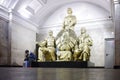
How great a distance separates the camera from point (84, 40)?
422 inches

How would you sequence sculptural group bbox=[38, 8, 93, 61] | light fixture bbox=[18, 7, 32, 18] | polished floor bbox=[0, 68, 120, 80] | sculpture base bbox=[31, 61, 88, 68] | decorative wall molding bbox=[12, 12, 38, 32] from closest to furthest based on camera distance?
polished floor bbox=[0, 68, 120, 80] → sculpture base bbox=[31, 61, 88, 68] → sculptural group bbox=[38, 8, 93, 61] → decorative wall molding bbox=[12, 12, 38, 32] → light fixture bbox=[18, 7, 32, 18]

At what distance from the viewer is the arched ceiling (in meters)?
10.8

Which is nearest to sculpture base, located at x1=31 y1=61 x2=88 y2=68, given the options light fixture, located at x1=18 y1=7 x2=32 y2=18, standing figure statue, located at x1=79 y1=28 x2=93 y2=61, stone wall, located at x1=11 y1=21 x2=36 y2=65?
standing figure statue, located at x1=79 y1=28 x2=93 y2=61

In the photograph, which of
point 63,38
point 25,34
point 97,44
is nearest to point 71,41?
point 63,38

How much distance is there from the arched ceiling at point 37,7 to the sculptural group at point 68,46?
86.4 inches

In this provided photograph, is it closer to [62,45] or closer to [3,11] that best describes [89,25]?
[62,45]

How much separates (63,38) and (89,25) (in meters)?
2.62

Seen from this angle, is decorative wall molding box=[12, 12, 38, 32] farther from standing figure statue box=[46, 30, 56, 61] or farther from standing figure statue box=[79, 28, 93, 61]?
standing figure statue box=[79, 28, 93, 61]

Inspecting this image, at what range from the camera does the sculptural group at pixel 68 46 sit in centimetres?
1035

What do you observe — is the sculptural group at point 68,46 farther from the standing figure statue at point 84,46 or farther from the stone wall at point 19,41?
the stone wall at point 19,41

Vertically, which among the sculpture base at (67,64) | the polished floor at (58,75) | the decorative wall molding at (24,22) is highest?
the decorative wall molding at (24,22)

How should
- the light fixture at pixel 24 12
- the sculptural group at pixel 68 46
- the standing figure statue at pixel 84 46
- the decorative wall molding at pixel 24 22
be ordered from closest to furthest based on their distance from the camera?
1. the standing figure statue at pixel 84 46
2. the sculptural group at pixel 68 46
3. the decorative wall molding at pixel 24 22
4. the light fixture at pixel 24 12

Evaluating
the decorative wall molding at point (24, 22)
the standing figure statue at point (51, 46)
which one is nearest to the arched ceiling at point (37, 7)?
the decorative wall molding at point (24, 22)

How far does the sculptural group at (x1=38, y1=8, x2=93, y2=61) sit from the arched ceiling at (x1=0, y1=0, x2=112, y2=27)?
2.20 m
